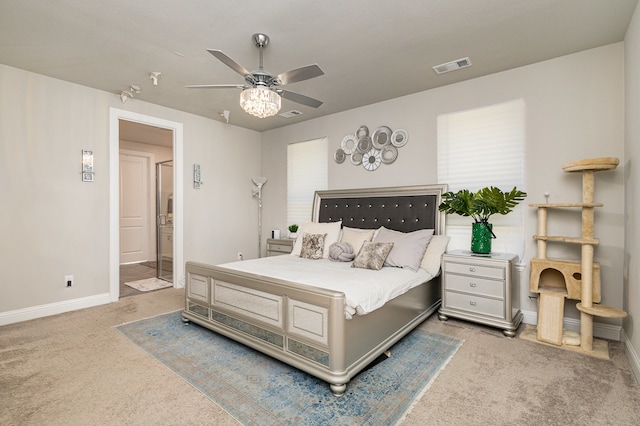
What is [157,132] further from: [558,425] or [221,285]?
[558,425]

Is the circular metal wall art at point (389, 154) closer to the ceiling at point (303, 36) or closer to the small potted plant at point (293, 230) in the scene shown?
the ceiling at point (303, 36)

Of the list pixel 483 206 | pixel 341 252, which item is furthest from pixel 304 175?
pixel 483 206

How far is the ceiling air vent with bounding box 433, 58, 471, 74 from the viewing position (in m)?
3.16

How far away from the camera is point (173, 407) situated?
6.24 feet

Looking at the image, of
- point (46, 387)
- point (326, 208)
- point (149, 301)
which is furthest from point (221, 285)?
point (326, 208)

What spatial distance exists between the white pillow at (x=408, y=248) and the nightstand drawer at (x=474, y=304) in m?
0.53

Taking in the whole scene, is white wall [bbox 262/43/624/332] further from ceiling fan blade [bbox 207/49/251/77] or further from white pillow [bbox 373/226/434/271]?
ceiling fan blade [bbox 207/49/251/77]

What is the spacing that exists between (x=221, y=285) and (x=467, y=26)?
311 cm

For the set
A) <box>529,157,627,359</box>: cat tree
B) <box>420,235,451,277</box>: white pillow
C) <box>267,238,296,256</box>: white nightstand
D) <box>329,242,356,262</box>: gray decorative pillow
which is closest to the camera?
<box>529,157,627,359</box>: cat tree

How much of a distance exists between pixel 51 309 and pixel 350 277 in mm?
3549

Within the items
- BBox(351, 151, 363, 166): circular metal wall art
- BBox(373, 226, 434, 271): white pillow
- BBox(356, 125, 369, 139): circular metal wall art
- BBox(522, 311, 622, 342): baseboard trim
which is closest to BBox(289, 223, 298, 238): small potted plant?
BBox(351, 151, 363, 166): circular metal wall art

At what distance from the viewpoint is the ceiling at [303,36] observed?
7.62ft

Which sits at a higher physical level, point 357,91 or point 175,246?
point 357,91

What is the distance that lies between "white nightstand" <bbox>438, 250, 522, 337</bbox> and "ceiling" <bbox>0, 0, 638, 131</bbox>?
204 centimetres
